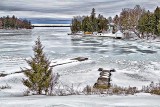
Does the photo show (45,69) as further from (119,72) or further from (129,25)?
(129,25)

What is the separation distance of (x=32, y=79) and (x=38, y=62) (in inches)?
41.8

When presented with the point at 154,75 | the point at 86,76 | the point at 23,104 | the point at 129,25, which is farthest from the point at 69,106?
the point at 129,25

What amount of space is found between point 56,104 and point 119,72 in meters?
18.9

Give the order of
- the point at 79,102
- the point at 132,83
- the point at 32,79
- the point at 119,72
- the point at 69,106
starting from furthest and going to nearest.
Answer: 1. the point at 119,72
2. the point at 132,83
3. the point at 32,79
4. the point at 79,102
5. the point at 69,106

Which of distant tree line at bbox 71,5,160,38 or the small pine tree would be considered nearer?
the small pine tree

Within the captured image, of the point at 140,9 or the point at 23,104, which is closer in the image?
the point at 23,104

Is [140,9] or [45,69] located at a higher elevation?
[140,9]

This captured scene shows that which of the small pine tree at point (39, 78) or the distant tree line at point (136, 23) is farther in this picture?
the distant tree line at point (136, 23)

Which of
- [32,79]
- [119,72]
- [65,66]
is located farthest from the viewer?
[65,66]

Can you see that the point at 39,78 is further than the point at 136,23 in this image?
No

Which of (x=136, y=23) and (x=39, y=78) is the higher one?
(x=136, y=23)

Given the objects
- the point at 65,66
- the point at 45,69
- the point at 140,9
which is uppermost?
the point at 140,9

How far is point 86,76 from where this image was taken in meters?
23.9

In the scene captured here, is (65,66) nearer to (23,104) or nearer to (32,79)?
(32,79)
